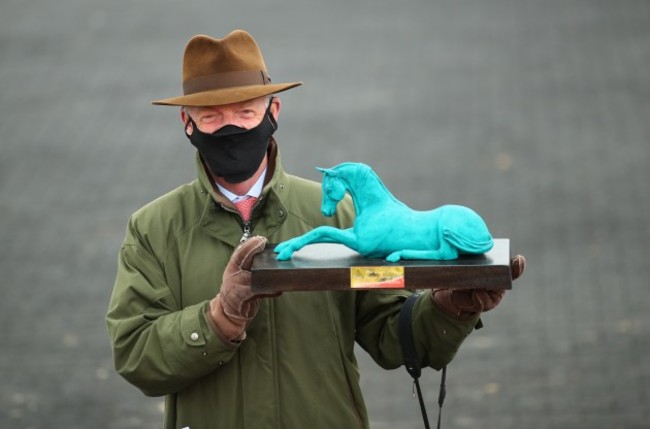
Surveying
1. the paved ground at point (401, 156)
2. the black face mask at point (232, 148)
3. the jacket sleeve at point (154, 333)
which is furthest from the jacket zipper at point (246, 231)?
the paved ground at point (401, 156)

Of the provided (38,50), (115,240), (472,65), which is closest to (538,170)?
(472,65)

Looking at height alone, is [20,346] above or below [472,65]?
below

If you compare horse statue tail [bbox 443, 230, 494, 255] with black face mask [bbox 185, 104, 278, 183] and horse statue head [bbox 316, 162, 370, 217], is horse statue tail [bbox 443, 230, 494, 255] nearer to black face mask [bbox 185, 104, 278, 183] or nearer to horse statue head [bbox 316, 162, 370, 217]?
horse statue head [bbox 316, 162, 370, 217]

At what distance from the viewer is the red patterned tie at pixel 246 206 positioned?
4.05m

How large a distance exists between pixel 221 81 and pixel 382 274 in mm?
897

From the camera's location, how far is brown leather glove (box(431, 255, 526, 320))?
12.0ft

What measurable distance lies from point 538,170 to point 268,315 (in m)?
8.04

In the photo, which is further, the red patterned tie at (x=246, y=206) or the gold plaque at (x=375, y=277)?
the red patterned tie at (x=246, y=206)

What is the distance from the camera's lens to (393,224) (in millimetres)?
3697

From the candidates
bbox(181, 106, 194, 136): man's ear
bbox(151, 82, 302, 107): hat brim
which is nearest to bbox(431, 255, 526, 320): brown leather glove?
bbox(151, 82, 302, 107): hat brim

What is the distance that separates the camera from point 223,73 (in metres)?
4.00

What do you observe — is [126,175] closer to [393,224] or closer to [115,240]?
[115,240]

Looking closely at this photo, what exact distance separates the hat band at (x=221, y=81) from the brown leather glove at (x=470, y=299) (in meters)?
0.92

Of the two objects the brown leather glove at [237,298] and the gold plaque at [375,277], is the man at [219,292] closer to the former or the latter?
the brown leather glove at [237,298]
